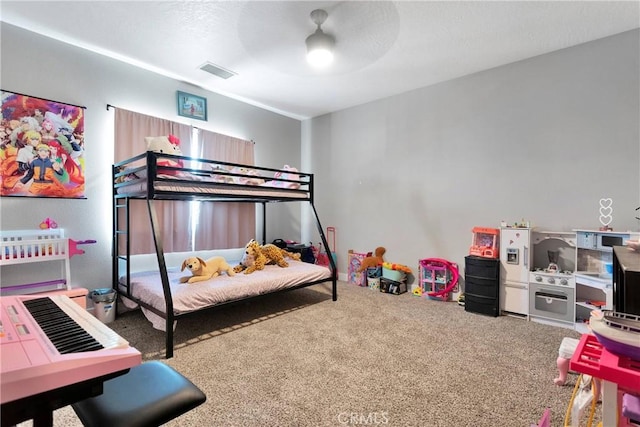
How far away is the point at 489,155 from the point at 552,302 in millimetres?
1624

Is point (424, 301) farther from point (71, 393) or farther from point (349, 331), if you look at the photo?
point (71, 393)

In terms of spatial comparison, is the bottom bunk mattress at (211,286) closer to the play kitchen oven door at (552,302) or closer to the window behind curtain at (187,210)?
the window behind curtain at (187,210)

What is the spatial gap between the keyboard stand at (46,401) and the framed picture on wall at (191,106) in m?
3.57

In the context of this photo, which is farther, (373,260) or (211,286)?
(373,260)

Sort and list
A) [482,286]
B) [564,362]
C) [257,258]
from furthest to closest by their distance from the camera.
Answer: [257,258] < [482,286] < [564,362]

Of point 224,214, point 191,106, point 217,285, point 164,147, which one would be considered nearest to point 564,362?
point 217,285

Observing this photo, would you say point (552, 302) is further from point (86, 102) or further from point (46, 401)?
point (86, 102)

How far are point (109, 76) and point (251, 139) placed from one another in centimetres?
182

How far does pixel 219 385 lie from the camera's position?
6.07ft

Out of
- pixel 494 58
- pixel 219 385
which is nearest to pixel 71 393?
pixel 219 385

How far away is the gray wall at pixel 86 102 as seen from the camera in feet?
8.53

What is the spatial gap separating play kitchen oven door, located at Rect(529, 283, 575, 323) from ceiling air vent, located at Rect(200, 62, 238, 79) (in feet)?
12.9

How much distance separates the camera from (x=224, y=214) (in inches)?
159

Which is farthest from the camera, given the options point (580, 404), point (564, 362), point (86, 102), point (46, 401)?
point (86, 102)
